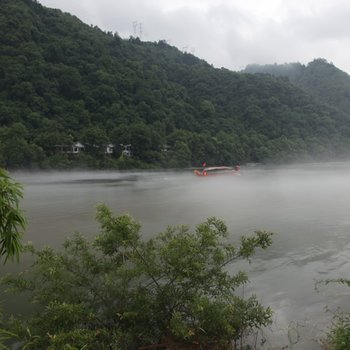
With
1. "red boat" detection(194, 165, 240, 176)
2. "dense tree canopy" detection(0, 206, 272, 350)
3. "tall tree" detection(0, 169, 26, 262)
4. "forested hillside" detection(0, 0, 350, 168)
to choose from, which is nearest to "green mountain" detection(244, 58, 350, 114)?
Answer: "forested hillside" detection(0, 0, 350, 168)

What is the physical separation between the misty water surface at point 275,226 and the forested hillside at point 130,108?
29907mm

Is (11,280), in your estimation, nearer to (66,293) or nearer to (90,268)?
(66,293)

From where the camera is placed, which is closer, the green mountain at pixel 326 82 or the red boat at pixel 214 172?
the red boat at pixel 214 172

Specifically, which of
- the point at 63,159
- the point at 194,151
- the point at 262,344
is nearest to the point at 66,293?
the point at 262,344

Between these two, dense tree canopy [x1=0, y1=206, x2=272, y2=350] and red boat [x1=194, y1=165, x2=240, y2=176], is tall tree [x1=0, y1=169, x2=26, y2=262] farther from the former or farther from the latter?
red boat [x1=194, y1=165, x2=240, y2=176]

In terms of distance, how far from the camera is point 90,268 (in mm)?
6957

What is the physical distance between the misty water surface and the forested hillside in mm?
29907

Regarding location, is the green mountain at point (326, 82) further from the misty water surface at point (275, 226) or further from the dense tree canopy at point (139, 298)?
the dense tree canopy at point (139, 298)

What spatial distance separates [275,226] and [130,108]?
6934cm

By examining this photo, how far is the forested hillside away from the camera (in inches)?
2527

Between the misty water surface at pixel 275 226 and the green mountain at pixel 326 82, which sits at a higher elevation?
the green mountain at pixel 326 82

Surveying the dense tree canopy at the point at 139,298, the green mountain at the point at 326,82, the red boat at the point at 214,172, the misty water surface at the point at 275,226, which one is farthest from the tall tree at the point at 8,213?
the green mountain at the point at 326,82

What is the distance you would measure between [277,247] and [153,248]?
8445mm

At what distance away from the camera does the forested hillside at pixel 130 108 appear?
6419 cm
